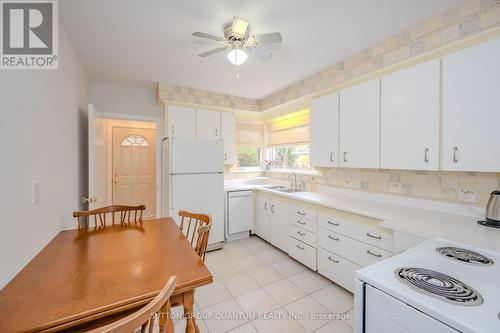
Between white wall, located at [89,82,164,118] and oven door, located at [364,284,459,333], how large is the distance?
11.8 ft

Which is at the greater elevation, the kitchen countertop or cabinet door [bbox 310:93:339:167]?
cabinet door [bbox 310:93:339:167]

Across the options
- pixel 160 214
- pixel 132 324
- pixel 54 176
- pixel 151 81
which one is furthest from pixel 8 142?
pixel 160 214

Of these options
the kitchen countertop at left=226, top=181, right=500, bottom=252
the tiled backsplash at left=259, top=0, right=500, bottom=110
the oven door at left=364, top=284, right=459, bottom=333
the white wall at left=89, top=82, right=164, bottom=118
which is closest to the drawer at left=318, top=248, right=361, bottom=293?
the kitchen countertop at left=226, top=181, right=500, bottom=252

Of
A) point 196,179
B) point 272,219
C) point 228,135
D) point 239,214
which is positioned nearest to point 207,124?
point 228,135

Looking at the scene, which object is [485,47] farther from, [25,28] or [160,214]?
[160,214]

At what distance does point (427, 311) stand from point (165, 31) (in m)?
2.52

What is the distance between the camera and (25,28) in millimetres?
1354

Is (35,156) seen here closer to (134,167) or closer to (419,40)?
(419,40)

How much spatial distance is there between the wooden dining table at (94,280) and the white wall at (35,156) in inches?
4.8

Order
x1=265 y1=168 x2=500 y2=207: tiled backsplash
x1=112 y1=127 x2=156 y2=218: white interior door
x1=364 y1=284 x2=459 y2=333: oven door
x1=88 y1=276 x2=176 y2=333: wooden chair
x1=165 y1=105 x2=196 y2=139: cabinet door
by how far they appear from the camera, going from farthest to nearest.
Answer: x1=112 y1=127 x2=156 y2=218: white interior door < x1=165 y1=105 x2=196 y2=139: cabinet door < x1=265 y1=168 x2=500 y2=207: tiled backsplash < x1=364 y1=284 x2=459 y2=333: oven door < x1=88 y1=276 x2=176 y2=333: wooden chair

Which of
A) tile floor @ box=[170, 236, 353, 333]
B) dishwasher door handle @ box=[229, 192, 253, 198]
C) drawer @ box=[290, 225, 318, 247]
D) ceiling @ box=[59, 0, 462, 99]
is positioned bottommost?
tile floor @ box=[170, 236, 353, 333]

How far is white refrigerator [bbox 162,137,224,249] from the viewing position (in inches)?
109

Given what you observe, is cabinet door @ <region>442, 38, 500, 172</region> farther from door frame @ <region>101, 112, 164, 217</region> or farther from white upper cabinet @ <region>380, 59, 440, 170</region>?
door frame @ <region>101, 112, 164, 217</region>

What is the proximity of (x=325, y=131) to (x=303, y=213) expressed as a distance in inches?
40.2
